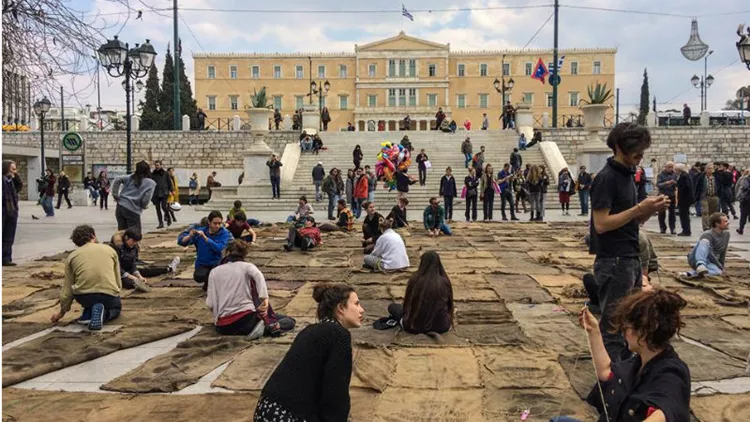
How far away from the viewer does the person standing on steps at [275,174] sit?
21.8 metres

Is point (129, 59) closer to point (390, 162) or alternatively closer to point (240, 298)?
point (390, 162)

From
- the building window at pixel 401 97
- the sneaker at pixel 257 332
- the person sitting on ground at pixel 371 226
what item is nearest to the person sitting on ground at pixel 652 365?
the sneaker at pixel 257 332

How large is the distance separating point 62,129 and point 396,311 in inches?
1457

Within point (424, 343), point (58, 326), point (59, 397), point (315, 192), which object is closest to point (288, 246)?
point (58, 326)

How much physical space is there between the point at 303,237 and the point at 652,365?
9.05m

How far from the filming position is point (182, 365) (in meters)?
4.89

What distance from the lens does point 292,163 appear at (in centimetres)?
2642

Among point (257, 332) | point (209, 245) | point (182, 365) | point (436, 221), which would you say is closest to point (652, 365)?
point (182, 365)

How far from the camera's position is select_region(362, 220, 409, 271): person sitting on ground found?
8914mm

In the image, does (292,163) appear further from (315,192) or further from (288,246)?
(288,246)

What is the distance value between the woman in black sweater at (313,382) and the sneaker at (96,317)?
3618mm

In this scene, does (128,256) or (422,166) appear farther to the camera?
(422,166)

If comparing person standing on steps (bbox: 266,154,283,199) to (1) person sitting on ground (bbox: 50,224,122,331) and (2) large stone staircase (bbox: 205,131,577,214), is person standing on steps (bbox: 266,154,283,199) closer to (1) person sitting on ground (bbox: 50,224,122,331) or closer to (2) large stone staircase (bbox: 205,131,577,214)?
Result: (2) large stone staircase (bbox: 205,131,577,214)

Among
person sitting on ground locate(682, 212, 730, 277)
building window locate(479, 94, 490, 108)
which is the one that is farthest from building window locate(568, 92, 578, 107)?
person sitting on ground locate(682, 212, 730, 277)
